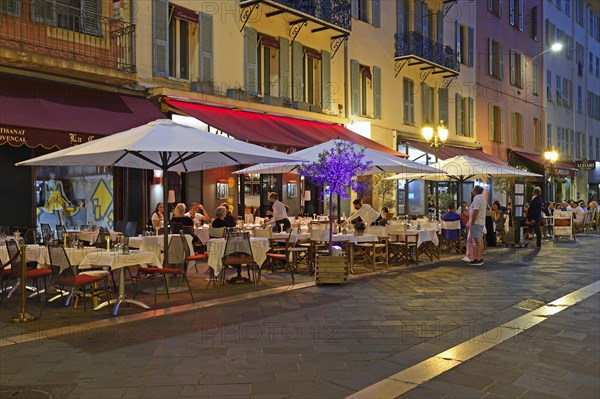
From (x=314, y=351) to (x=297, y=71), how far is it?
512 inches

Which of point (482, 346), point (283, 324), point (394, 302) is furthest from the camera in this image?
point (394, 302)

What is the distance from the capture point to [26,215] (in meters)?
11.5

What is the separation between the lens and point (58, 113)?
36.2ft

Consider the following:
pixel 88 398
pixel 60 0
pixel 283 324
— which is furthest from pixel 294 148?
pixel 88 398

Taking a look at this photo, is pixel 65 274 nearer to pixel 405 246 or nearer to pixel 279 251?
pixel 279 251

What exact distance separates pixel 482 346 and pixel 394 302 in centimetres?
232

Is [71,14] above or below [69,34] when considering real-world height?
above

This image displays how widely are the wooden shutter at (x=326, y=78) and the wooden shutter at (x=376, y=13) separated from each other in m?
2.94

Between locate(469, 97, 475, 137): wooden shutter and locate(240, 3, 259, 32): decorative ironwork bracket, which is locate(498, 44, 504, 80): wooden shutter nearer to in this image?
locate(469, 97, 475, 137): wooden shutter

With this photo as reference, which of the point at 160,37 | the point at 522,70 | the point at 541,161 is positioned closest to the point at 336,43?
the point at 160,37

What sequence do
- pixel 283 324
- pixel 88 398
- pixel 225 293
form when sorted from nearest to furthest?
pixel 88 398 < pixel 283 324 < pixel 225 293

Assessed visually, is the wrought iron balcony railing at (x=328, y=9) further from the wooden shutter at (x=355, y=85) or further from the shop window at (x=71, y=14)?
the shop window at (x=71, y=14)

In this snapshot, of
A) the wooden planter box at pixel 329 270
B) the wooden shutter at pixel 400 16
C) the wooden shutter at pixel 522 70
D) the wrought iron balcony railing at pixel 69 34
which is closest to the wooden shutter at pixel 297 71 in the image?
the wrought iron balcony railing at pixel 69 34

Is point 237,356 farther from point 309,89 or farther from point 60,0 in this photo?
point 309,89
